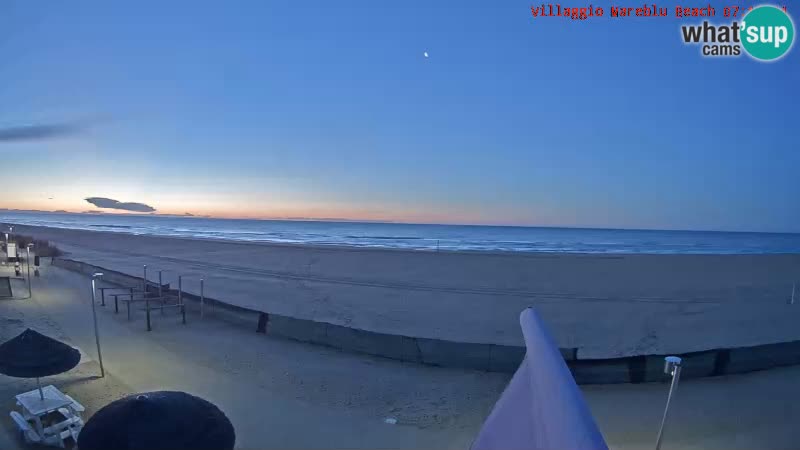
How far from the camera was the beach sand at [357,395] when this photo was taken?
4988 mm

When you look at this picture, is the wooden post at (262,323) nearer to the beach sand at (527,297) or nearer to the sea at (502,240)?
the beach sand at (527,297)

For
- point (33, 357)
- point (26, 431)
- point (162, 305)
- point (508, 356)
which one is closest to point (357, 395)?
point (508, 356)

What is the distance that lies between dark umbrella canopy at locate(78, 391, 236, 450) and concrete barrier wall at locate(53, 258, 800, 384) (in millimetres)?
4761

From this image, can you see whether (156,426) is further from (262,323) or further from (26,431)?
(262,323)

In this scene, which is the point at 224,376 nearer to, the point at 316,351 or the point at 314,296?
the point at 316,351

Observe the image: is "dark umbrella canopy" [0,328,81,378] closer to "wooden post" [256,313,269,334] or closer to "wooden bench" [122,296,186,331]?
"wooden post" [256,313,269,334]

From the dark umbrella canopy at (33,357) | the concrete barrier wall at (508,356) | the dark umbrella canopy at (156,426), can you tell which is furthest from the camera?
the concrete barrier wall at (508,356)

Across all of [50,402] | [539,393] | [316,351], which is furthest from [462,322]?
[539,393]

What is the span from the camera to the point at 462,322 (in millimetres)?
11055

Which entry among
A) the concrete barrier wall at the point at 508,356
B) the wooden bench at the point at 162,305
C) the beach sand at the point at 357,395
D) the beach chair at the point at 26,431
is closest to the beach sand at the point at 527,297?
the concrete barrier wall at the point at 508,356

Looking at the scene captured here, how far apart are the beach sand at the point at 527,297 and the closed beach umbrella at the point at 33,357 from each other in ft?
21.5

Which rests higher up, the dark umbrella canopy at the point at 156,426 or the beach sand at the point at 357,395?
the dark umbrella canopy at the point at 156,426

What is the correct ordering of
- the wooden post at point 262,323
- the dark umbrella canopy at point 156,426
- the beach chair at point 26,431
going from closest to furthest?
1. the dark umbrella canopy at point 156,426
2. the beach chair at point 26,431
3. the wooden post at point 262,323

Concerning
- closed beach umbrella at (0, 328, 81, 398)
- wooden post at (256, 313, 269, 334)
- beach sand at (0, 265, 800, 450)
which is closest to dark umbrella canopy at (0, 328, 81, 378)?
closed beach umbrella at (0, 328, 81, 398)
